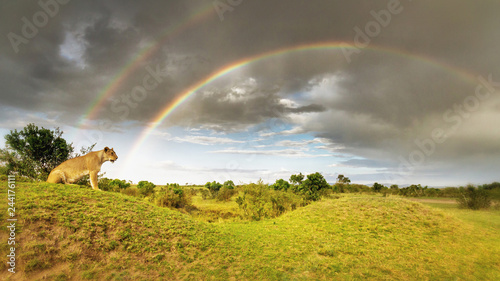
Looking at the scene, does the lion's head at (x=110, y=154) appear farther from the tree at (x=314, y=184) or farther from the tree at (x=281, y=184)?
the tree at (x=281, y=184)

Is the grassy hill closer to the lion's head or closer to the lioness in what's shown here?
the lioness

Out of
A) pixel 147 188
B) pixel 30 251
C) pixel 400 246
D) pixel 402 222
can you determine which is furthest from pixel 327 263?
pixel 147 188

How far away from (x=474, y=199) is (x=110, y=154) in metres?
38.6

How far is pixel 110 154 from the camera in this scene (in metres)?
11.6

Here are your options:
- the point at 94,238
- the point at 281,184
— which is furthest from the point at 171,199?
the point at 281,184

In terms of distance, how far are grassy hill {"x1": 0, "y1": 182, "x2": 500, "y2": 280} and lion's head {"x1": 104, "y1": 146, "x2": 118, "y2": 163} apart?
1747 mm

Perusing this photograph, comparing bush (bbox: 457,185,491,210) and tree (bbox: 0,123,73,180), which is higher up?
tree (bbox: 0,123,73,180)

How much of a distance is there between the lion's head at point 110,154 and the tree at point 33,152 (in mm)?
7403

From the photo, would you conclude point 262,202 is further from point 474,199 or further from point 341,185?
point 341,185

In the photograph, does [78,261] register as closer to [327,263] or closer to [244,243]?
[244,243]

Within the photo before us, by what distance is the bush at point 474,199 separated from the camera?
27.2 meters

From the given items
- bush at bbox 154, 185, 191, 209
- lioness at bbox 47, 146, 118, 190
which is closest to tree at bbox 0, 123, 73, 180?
lioness at bbox 47, 146, 118, 190

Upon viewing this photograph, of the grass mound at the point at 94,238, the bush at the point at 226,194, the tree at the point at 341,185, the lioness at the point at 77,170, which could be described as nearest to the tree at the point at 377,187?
the tree at the point at 341,185

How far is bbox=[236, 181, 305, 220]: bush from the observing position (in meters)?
20.5
